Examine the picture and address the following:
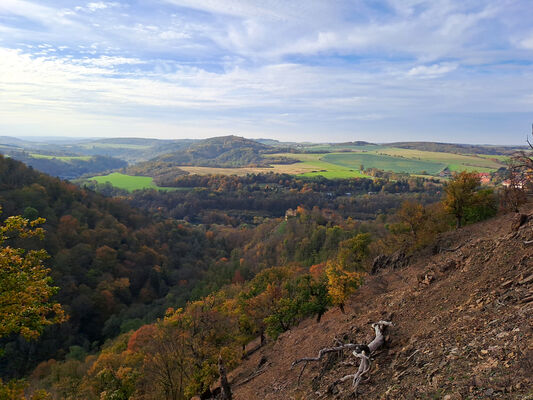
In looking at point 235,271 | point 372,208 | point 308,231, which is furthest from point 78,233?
point 372,208

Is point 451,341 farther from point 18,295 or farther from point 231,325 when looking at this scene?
point 231,325

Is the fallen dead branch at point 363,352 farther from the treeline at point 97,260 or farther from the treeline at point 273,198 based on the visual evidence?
the treeline at point 273,198

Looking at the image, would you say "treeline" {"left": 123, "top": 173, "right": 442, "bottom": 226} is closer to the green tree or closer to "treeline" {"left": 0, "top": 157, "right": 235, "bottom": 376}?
"treeline" {"left": 0, "top": 157, "right": 235, "bottom": 376}

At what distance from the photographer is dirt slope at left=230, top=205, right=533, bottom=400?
26.0 ft

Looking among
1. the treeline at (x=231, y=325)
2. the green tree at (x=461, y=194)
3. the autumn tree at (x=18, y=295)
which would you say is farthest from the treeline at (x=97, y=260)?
the green tree at (x=461, y=194)

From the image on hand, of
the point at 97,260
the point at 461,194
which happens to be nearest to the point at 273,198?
the point at 97,260

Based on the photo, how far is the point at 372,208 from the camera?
151 meters

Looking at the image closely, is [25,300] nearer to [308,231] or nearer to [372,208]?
[308,231]

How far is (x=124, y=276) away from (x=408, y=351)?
89.8m

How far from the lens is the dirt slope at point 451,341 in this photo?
7934mm

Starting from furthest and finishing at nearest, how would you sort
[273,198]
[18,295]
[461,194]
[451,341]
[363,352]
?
[273,198] < [461,194] < [18,295] < [363,352] < [451,341]

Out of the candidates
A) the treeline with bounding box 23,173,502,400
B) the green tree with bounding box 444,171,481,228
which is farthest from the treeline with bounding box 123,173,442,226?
the green tree with bounding box 444,171,481,228

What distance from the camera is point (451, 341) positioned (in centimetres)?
1029

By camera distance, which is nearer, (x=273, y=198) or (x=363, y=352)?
(x=363, y=352)
